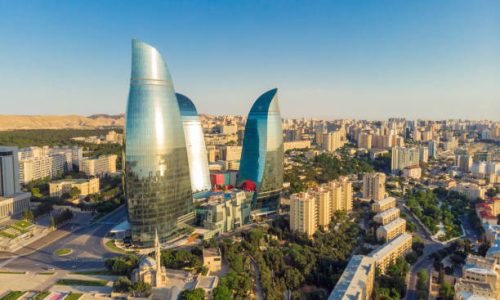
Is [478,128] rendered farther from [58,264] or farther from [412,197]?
[58,264]

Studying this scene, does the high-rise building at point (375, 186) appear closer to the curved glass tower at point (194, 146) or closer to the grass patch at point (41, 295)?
the curved glass tower at point (194, 146)

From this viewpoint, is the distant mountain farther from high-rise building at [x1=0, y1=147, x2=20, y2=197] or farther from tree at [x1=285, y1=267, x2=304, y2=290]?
tree at [x1=285, y1=267, x2=304, y2=290]

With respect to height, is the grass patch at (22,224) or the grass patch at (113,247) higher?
the grass patch at (22,224)

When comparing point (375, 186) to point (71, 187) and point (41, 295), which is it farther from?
point (71, 187)

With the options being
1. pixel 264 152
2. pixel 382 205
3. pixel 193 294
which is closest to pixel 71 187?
pixel 264 152

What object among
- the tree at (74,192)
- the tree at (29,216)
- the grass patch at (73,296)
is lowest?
the grass patch at (73,296)

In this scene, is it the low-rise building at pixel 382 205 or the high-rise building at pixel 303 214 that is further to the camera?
the low-rise building at pixel 382 205

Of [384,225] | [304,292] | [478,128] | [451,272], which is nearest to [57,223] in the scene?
[304,292]

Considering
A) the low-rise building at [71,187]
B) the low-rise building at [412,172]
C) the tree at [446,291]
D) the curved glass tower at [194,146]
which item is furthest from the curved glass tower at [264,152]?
the low-rise building at [412,172]
